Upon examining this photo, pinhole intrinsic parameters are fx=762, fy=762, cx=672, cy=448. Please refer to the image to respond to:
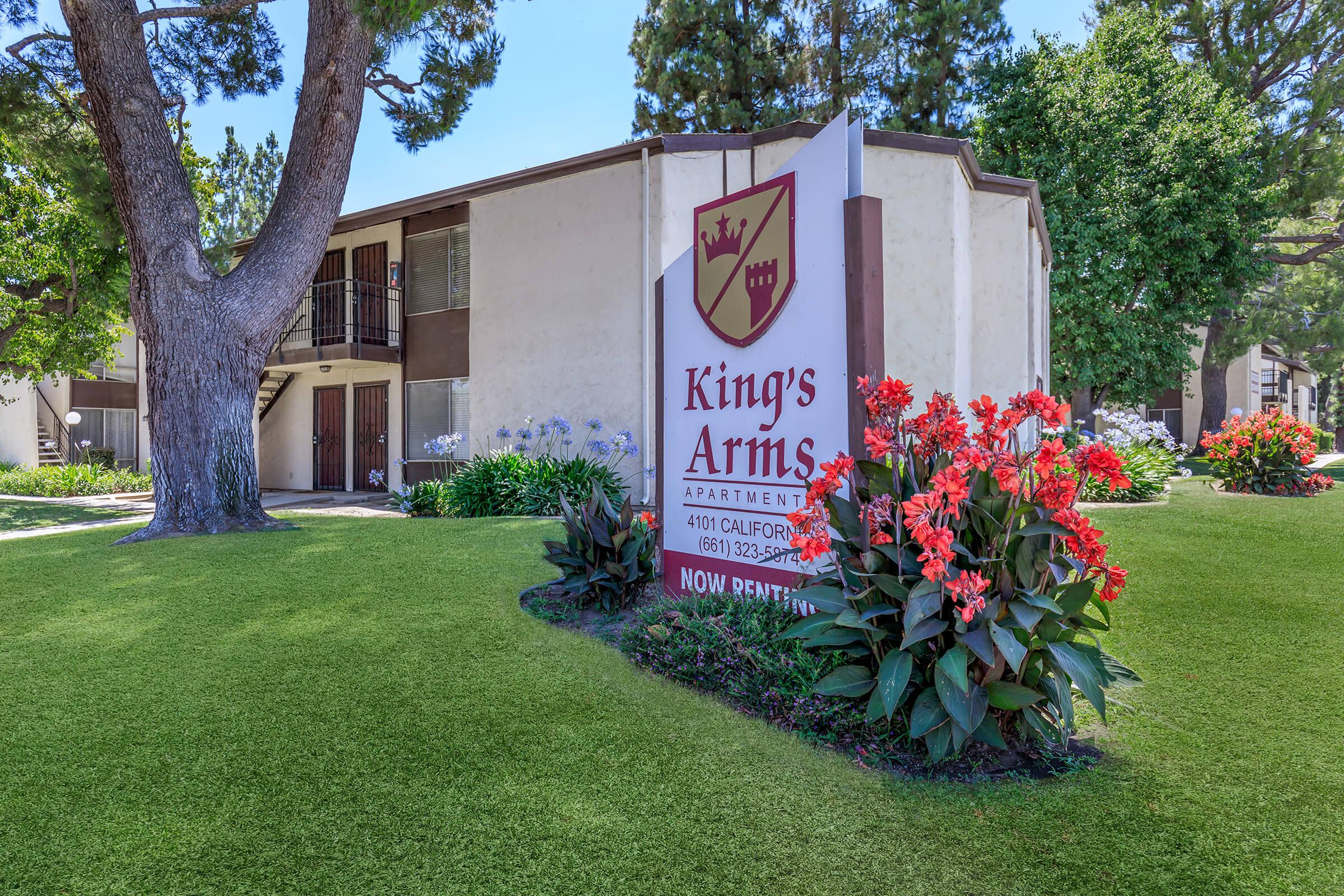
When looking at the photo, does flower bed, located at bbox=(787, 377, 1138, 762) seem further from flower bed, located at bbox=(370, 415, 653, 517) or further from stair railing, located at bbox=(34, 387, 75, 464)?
stair railing, located at bbox=(34, 387, 75, 464)

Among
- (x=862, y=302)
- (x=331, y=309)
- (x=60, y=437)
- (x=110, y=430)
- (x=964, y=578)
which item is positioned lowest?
(x=964, y=578)

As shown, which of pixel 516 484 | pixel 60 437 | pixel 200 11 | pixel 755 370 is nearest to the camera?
pixel 755 370

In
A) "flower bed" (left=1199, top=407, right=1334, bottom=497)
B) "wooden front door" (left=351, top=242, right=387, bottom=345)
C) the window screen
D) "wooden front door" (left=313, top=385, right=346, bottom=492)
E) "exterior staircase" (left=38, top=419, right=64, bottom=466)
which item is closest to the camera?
"flower bed" (left=1199, top=407, right=1334, bottom=497)

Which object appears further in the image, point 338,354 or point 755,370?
point 338,354

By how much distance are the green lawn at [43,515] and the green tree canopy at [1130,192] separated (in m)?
19.2

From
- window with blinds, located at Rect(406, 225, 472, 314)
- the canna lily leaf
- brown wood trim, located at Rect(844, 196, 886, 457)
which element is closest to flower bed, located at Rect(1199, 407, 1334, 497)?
brown wood trim, located at Rect(844, 196, 886, 457)

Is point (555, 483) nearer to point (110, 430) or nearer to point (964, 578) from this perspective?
point (964, 578)

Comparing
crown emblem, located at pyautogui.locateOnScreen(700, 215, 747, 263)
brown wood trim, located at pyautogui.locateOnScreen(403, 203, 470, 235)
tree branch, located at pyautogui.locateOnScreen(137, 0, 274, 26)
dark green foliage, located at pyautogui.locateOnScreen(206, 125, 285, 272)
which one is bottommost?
crown emblem, located at pyautogui.locateOnScreen(700, 215, 747, 263)

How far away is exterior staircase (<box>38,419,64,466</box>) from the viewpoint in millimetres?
21938

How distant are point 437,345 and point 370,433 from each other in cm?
282

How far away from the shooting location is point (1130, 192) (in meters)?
17.4

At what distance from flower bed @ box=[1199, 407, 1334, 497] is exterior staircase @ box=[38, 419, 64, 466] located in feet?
91.1

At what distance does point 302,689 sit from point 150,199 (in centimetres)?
722

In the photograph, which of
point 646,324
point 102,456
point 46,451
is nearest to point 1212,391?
point 646,324
